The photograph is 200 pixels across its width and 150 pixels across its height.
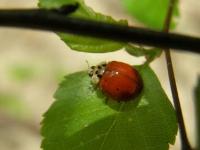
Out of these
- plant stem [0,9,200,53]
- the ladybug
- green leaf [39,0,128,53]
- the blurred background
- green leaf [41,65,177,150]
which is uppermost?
plant stem [0,9,200,53]

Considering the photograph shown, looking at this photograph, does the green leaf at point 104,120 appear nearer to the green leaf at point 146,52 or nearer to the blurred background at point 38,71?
the green leaf at point 146,52

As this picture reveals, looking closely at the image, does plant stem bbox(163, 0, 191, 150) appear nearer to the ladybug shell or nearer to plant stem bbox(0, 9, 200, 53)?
the ladybug shell

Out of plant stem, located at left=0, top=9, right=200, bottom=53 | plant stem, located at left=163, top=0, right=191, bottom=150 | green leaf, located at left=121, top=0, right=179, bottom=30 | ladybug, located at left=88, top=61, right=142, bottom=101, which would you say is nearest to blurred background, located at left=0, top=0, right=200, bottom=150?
ladybug, located at left=88, top=61, right=142, bottom=101

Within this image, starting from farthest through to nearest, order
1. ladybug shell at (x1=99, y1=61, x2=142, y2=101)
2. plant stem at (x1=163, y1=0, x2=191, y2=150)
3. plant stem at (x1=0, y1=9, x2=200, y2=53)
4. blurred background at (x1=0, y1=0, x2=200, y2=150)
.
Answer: blurred background at (x1=0, y1=0, x2=200, y2=150) < ladybug shell at (x1=99, y1=61, x2=142, y2=101) < plant stem at (x1=163, y1=0, x2=191, y2=150) < plant stem at (x1=0, y1=9, x2=200, y2=53)

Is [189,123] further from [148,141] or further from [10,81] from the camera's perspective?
[148,141]

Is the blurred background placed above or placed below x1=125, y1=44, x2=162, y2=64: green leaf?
below

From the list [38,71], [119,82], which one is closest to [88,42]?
[119,82]

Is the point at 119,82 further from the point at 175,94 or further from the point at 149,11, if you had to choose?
the point at 175,94
